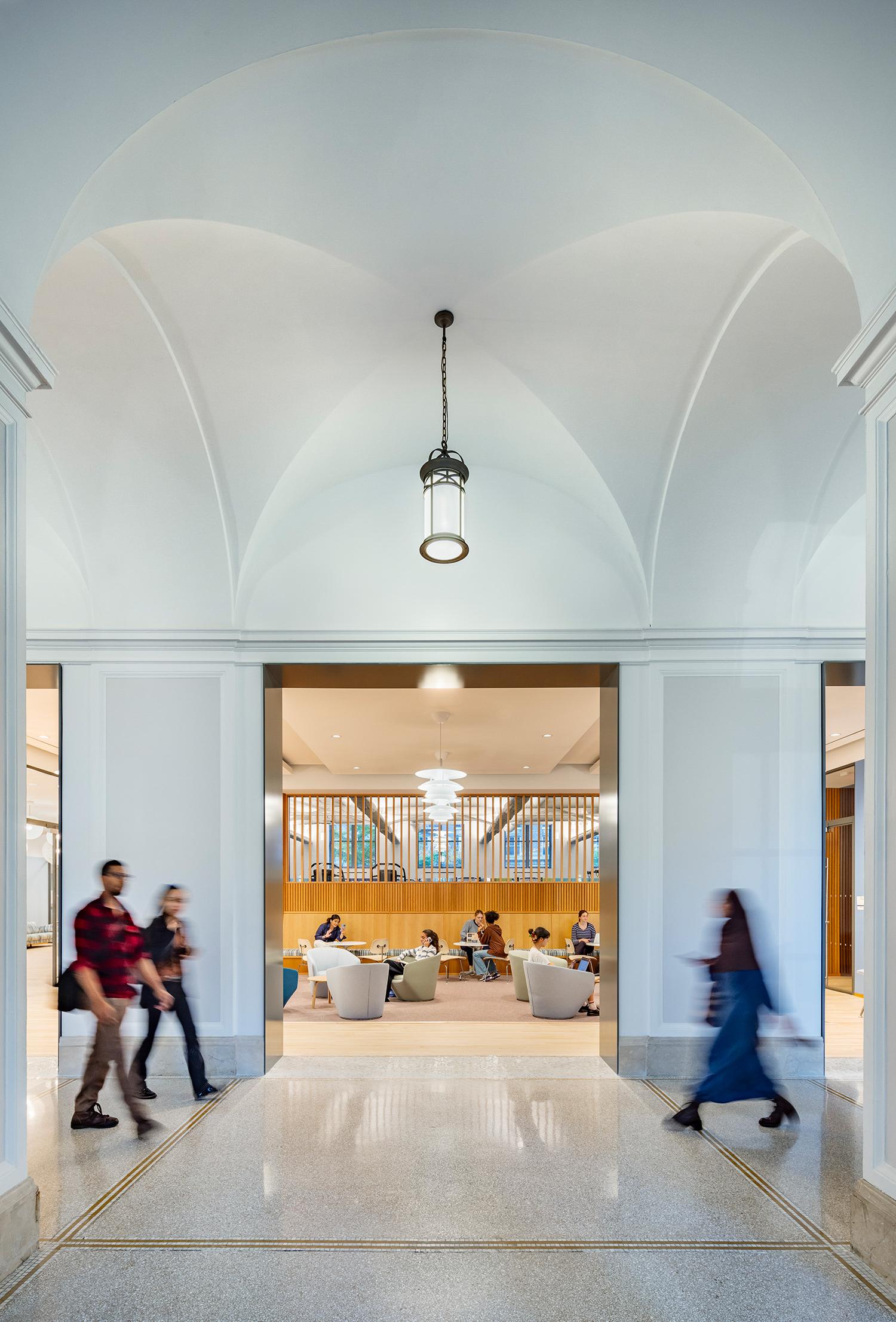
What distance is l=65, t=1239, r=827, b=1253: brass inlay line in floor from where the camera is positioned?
3.55m

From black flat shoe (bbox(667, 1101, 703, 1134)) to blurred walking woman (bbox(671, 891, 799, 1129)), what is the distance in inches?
4.1

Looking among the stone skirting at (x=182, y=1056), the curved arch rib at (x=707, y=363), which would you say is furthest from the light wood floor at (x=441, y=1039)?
the curved arch rib at (x=707, y=363)

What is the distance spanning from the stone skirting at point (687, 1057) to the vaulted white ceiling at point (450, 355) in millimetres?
2880

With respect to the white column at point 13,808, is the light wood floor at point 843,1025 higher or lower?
lower

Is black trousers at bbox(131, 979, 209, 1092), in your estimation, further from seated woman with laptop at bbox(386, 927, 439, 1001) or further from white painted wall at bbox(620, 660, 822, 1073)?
seated woman with laptop at bbox(386, 927, 439, 1001)

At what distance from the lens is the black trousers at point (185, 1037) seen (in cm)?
556

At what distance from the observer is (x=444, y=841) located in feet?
56.7

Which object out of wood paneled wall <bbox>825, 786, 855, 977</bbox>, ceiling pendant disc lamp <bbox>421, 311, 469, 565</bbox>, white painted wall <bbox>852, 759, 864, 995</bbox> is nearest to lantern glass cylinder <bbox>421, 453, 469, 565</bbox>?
ceiling pendant disc lamp <bbox>421, 311, 469, 565</bbox>

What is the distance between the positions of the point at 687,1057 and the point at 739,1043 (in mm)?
1655

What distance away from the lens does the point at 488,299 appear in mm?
4855

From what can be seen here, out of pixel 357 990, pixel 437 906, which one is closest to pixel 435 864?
pixel 437 906

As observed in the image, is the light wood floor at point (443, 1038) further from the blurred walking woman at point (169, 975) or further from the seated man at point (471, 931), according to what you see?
the seated man at point (471, 931)

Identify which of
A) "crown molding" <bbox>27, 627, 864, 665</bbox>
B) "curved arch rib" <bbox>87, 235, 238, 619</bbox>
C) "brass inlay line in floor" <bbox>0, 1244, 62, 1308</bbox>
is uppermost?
"curved arch rib" <bbox>87, 235, 238, 619</bbox>

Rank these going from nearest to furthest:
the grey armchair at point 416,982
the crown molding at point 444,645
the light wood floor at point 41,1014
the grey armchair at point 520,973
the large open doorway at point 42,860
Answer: the crown molding at point 444,645 → the large open doorway at point 42,860 → the light wood floor at point 41,1014 → the grey armchair at point 520,973 → the grey armchair at point 416,982
